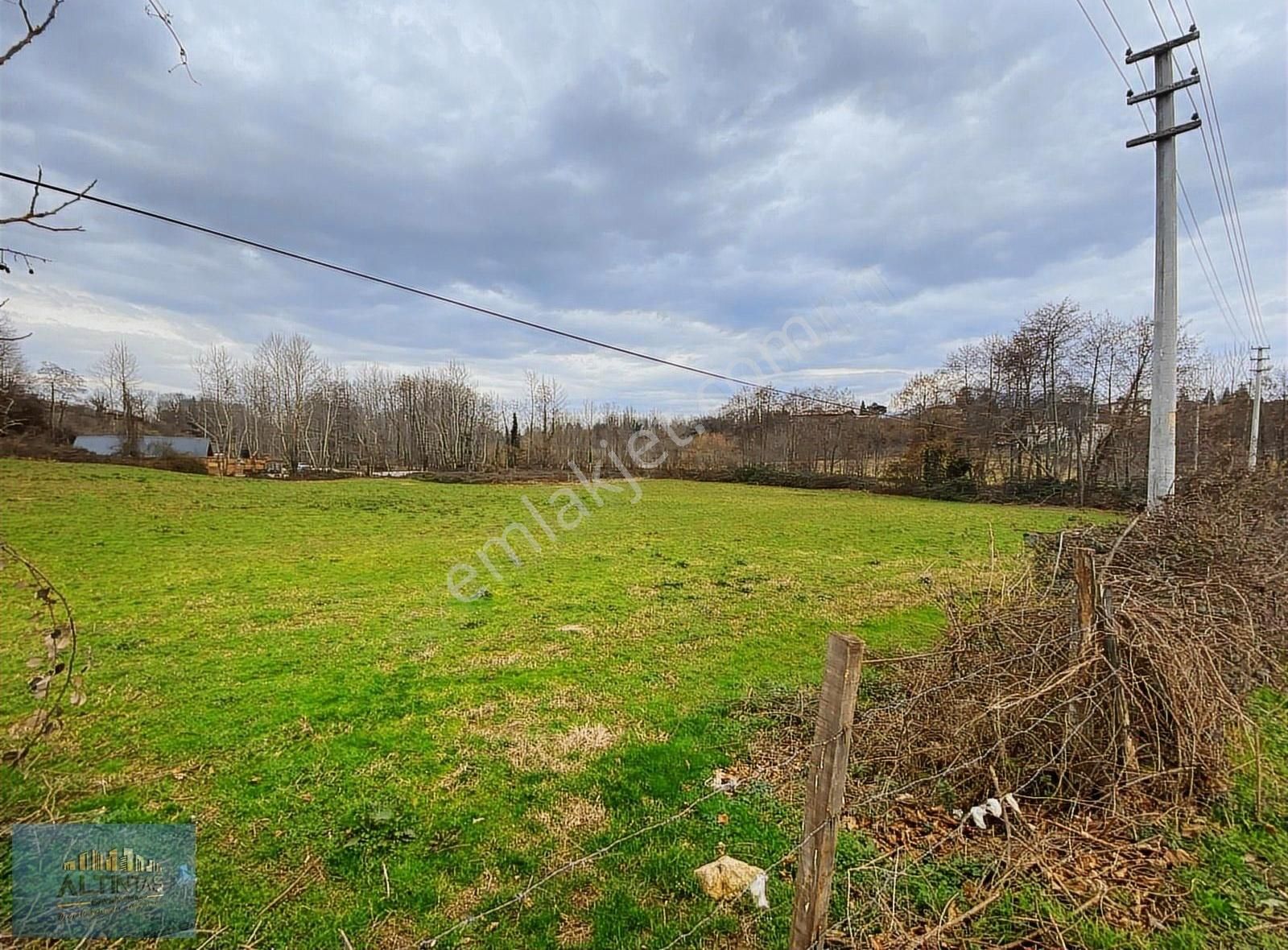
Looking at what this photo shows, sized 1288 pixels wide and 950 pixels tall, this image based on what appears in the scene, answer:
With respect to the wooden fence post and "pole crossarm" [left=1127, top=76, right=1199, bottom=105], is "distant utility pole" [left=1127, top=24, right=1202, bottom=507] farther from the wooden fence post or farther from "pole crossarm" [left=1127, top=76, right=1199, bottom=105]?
the wooden fence post

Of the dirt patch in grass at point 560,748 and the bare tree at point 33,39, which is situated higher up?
the bare tree at point 33,39

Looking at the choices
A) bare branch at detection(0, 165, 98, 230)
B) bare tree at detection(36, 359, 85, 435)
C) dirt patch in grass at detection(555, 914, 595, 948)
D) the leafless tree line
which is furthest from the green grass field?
bare tree at detection(36, 359, 85, 435)

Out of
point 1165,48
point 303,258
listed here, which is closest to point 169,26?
point 303,258

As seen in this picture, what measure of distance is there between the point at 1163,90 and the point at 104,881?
32.2ft

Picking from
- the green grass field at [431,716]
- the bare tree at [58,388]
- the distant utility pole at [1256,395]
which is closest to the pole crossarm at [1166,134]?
the green grass field at [431,716]

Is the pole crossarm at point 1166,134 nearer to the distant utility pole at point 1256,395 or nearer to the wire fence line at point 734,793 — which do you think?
the wire fence line at point 734,793

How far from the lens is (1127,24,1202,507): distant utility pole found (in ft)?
17.1

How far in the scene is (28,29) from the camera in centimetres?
142

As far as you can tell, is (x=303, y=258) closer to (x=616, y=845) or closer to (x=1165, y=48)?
(x=616, y=845)

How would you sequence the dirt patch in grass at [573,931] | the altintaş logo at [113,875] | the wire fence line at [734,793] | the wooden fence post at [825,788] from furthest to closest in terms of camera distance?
1. the altintaş logo at [113,875]
2. the dirt patch in grass at [573,931]
3. the wire fence line at [734,793]
4. the wooden fence post at [825,788]

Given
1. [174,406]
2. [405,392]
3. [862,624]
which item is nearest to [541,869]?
[862,624]

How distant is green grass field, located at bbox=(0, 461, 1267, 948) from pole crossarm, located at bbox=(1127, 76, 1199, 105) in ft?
18.9

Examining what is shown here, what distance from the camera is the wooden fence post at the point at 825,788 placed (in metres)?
1.29

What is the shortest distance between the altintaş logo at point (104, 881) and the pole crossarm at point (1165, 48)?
9693 mm
